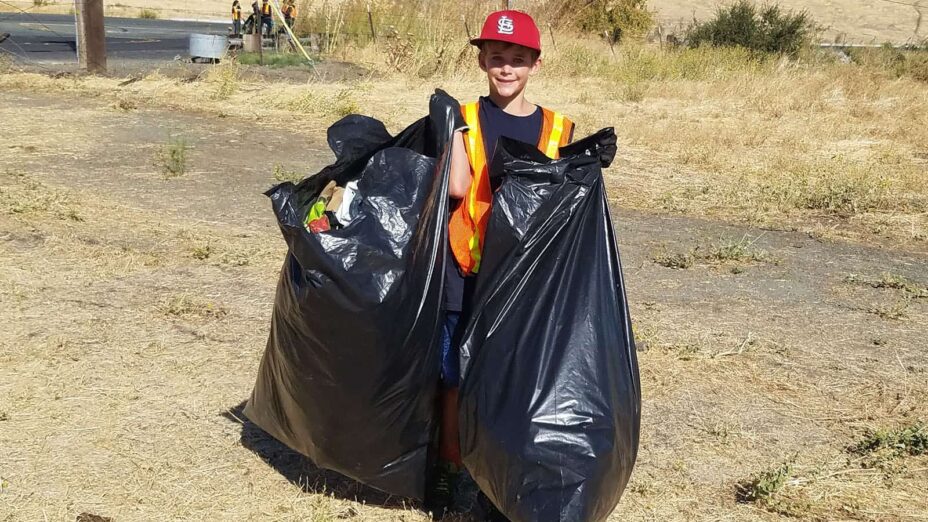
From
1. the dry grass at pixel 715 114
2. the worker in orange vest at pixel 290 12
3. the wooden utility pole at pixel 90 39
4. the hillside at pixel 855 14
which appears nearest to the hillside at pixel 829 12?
the hillside at pixel 855 14

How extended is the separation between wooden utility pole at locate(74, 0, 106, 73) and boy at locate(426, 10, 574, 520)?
12.7 metres

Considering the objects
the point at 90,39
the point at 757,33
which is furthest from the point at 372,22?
the point at 757,33

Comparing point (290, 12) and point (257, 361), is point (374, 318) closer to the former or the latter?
point (257, 361)

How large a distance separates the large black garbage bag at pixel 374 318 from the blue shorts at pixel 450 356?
0.17 feet

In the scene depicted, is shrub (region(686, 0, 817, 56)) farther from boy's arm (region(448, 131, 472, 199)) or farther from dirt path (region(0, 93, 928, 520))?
boy's arm (region(448, 131, 472, 199))

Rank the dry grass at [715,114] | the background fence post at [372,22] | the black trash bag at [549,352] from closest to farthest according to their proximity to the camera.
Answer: the black trash bag at [549,352] → the dry grass at [715,114] → the background fence post at [372,22]

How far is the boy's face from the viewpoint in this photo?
9.25 feet

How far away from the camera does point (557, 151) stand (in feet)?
9.59

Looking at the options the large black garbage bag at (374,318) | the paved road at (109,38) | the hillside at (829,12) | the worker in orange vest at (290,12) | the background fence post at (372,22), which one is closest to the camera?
the large black garbage bag at (374,318)

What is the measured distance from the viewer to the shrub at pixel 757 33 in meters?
19.2

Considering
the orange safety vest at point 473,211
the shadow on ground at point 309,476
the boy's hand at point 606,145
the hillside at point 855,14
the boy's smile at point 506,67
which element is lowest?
the shadow on ground at point 309,476

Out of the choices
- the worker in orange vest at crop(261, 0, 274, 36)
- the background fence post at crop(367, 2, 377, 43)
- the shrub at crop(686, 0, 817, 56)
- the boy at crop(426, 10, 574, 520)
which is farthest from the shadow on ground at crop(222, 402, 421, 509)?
the worker in orange vest at crop(261, 0, 274, 36)

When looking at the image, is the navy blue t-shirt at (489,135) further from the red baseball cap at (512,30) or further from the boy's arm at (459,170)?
the red baseball cap at (512,30)

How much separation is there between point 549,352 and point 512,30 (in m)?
0.89
